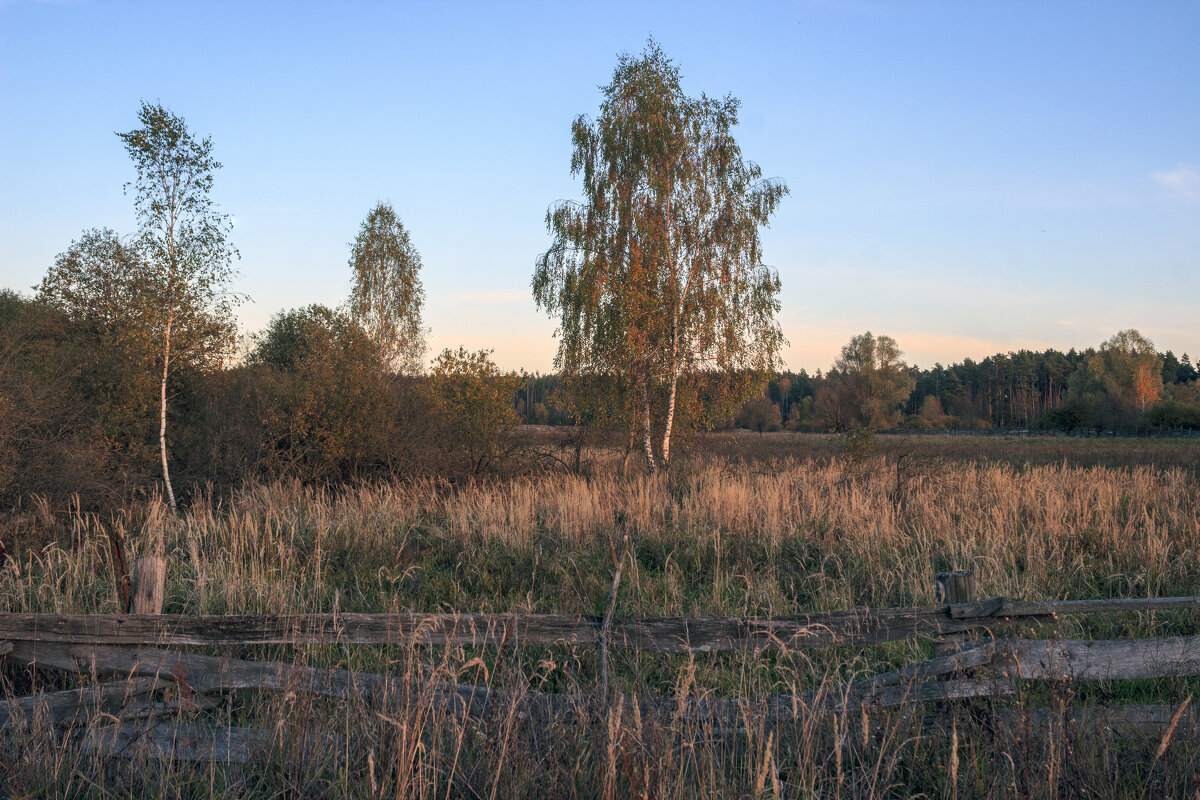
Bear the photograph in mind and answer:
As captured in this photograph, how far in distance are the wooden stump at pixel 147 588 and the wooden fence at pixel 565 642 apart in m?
0.02

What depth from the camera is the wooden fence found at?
337cm

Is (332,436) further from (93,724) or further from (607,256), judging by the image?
(93,724)

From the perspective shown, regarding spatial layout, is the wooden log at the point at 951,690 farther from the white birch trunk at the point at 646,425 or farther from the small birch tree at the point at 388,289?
the small birch tree at the point at 388,289

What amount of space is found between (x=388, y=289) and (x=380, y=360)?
14233 millimetres

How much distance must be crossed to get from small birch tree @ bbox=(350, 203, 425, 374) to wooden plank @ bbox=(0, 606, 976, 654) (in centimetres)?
2464

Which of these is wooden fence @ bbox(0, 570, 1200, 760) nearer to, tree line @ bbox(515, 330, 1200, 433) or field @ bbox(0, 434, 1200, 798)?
field @ bbox(0, 434, 1200, 798)

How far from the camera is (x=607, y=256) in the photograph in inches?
691

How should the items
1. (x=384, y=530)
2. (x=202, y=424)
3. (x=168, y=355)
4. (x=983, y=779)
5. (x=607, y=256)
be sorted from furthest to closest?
(x=607, y=256)
(x=202, y=424)
(x=168, y=355)
(x=384, y=530)
(x=983, y=779)

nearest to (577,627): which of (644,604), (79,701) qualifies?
(644,604)

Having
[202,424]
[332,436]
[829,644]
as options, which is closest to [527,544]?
[829,644]

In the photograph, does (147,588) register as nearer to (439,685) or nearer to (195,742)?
(195,742)

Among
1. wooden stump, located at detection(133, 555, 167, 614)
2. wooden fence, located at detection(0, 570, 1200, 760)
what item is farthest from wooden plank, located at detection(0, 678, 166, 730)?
wooden stump, located at detection(133, 555, 167, 614)

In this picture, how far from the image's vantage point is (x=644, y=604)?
5875 mm

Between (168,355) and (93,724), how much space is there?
376 inches
